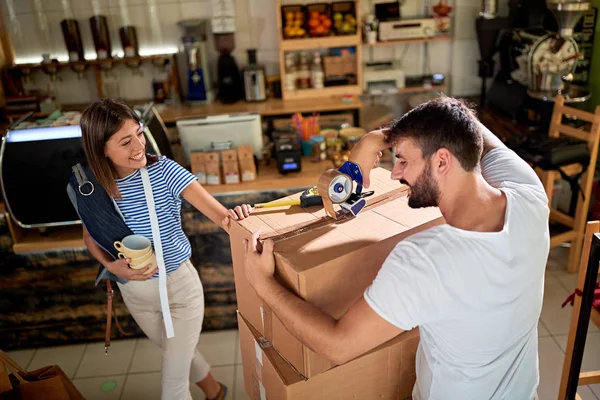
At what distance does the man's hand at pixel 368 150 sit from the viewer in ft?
5.64

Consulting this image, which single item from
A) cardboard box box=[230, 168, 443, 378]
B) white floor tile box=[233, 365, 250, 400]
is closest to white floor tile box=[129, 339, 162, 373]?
white floor tile box=[233, 365, 250, 400]

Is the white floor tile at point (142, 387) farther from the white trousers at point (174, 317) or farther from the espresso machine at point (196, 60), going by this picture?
the espresso machine at point (196, 60)

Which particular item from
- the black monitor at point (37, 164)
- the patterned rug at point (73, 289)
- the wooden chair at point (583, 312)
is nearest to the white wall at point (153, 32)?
the black monitor at point (37, 164)

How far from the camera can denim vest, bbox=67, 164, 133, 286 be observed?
2.17 m

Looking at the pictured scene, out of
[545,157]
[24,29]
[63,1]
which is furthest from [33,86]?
[545,157]

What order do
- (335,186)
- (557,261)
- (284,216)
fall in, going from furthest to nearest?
(557,261) → (284,216) → (335,186)

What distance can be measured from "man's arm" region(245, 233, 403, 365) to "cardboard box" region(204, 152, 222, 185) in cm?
190

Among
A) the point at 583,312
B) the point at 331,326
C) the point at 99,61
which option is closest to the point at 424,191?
the point at 331,326

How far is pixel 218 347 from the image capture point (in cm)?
329

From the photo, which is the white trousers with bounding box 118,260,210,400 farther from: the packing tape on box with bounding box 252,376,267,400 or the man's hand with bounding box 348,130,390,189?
the man's hand with bounding box 348,130,390,189

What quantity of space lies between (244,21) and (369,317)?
3718 millimetres

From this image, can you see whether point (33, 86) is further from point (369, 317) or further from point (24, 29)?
point (369, 317)

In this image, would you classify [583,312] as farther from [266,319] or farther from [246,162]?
[246,162]

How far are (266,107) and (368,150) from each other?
2.60 metres
